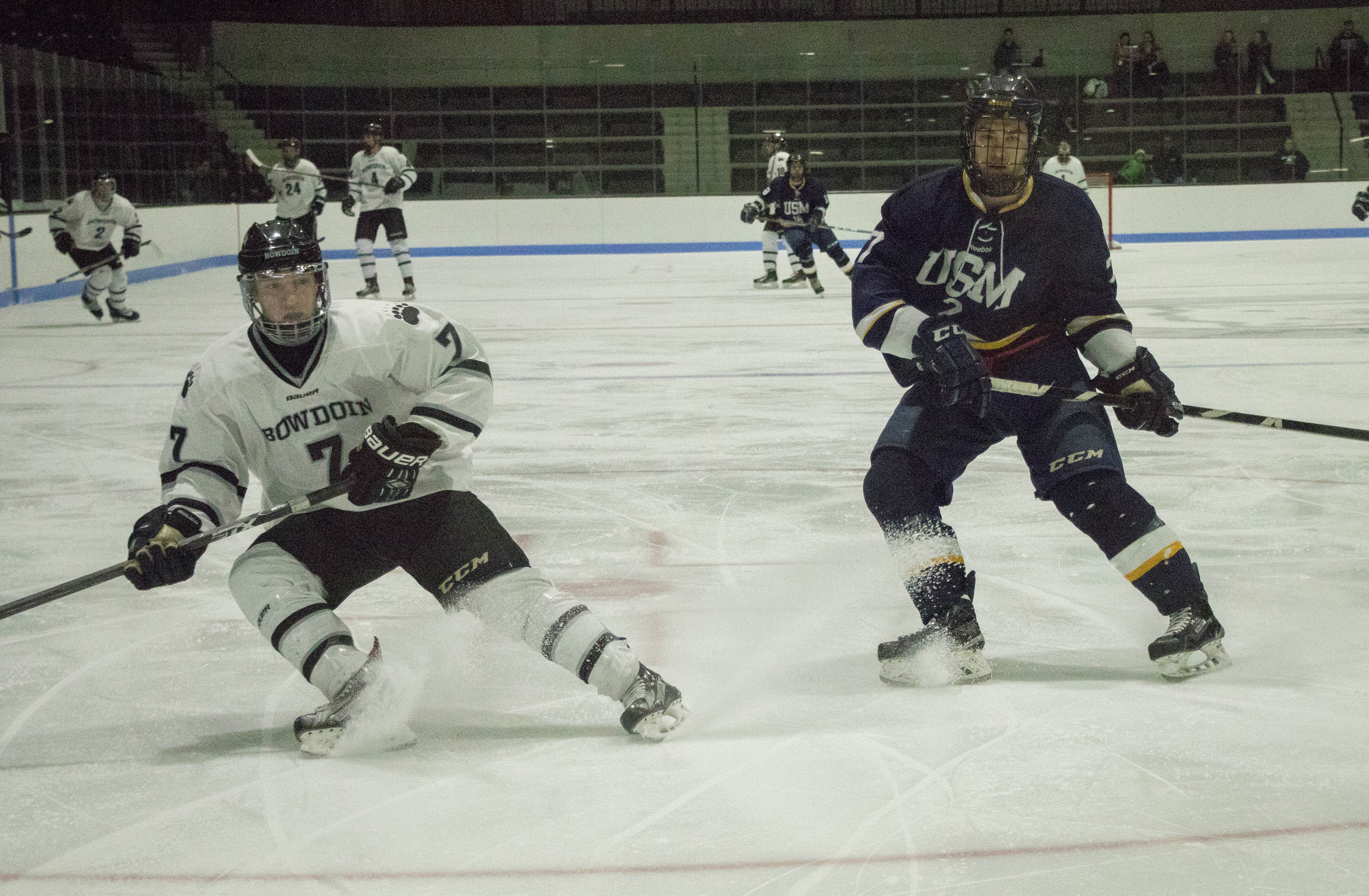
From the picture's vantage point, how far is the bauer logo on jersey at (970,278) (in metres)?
2.46

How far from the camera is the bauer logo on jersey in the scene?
246 centimetres

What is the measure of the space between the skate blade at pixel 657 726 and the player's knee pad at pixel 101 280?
8276 mm

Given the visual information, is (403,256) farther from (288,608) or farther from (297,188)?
(288,608)

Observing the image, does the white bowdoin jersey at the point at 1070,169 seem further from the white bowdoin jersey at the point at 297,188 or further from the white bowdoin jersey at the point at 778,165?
the white bowdoin jersey at the point at 297,188

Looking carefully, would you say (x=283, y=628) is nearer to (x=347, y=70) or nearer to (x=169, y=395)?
(x=169, y=395)

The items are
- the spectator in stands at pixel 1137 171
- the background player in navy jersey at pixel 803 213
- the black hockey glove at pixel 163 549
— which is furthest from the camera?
the spectator in stands at pixel 1137 171

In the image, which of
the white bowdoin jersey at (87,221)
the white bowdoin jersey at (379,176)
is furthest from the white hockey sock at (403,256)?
the white bowdoin jersey at (87,221)

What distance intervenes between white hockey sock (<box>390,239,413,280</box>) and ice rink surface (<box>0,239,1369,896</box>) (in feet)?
19.0

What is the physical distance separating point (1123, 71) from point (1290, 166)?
92.7 inches

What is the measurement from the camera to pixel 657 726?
2.19 m

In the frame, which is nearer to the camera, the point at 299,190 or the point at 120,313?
the point at 120,313

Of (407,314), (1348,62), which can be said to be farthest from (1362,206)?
(1348,62)

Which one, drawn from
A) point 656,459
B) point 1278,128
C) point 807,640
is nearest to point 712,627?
point 807,640

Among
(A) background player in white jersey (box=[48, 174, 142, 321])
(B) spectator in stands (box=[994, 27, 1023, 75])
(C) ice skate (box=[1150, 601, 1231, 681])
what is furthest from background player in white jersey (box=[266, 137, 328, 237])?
(C) ice skate (box=[1150, 601, 1231, 681])
